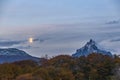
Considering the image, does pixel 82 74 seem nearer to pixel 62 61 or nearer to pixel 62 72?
pixel 62 72

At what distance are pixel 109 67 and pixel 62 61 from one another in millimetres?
17781

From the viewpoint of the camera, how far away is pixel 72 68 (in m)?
99.8

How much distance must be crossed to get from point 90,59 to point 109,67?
1296 cm

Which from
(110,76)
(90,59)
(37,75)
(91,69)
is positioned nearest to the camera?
(37,75)

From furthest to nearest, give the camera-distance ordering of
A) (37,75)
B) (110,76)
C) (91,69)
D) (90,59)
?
(90,59) → (91,69) → (110,76) → (37,75)

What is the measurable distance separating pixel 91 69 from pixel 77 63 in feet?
15.5

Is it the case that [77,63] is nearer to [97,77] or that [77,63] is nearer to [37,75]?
[97,77]

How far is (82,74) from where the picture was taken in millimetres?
95312

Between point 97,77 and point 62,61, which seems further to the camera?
point 62,61

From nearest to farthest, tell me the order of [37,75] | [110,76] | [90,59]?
1. [37,75]
2. [110,76]
3. [90,59]

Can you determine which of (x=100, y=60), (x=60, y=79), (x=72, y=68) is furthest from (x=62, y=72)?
(x=100, y=60)

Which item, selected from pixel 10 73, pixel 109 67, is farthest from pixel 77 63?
pixel 10 73

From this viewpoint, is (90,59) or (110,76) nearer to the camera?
(110,76)

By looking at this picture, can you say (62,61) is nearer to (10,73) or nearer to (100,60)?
(100,60)
